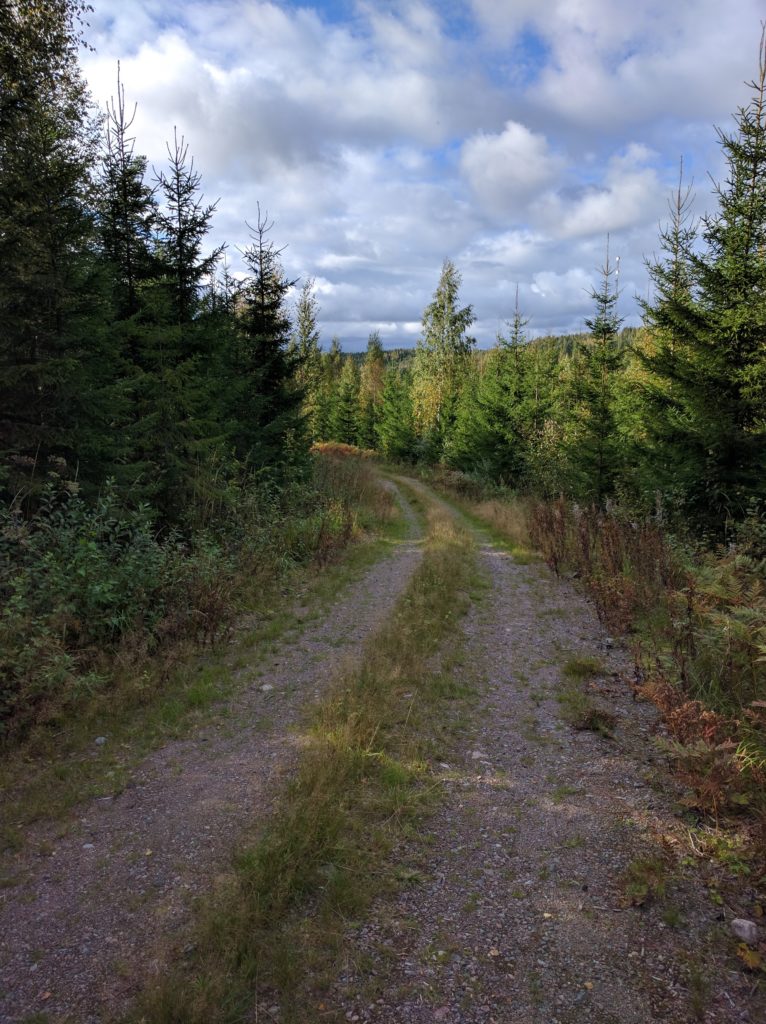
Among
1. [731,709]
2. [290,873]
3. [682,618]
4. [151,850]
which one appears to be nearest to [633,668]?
[682,618]

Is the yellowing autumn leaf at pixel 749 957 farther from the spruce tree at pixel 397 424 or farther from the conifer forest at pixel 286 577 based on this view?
the spruce tree at pixel 397 424

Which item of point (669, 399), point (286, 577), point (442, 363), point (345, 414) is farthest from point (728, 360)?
point (345, 414)

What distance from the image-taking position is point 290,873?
10.7ft

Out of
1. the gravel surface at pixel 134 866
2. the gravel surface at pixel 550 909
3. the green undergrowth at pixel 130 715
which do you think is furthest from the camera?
the green undergrowth at pixel 130 715

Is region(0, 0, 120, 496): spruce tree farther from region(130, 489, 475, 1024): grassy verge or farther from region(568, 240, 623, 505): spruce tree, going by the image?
region(568, 240, 623, 505): spruce tree

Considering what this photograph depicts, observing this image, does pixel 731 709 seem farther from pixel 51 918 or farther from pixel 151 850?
pixel 51 918

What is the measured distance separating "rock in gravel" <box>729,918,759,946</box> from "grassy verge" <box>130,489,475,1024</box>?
1.81m

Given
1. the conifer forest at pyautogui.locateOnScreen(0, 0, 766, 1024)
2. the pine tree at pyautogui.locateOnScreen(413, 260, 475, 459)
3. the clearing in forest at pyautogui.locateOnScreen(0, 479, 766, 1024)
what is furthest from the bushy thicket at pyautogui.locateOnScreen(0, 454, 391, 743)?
the pine tree at pyautogui.locateOnScreen(413, 260, 475, 459)

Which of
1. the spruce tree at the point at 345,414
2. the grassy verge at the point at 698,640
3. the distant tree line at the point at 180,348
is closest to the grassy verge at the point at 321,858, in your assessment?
the grassy verge at the point at 698,640

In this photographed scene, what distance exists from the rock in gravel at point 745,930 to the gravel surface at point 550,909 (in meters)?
0.06

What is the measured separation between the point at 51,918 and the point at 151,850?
2.08ft

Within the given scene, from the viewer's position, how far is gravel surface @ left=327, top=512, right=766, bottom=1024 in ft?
8.34

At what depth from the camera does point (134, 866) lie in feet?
11.4

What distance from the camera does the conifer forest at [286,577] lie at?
301 centimetres
